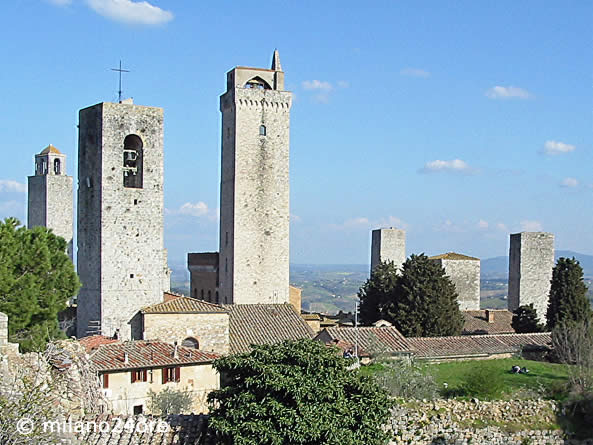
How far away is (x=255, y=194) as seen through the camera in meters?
37.0

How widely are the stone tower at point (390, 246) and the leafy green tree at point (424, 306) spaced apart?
15694 millimetres

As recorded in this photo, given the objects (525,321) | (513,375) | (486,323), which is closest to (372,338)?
(513,375)

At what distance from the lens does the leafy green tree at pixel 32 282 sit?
19.6 m

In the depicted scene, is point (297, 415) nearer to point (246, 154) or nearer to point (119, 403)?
point (119, 403)

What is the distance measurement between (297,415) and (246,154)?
25826 mm

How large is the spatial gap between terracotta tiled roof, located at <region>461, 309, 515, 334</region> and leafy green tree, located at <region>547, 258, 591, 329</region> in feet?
9.72

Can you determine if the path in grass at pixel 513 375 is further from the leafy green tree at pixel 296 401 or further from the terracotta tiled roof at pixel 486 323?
the terracotta tiled roof at pixel 486 323

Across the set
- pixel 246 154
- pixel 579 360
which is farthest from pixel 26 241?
pixel 246 154

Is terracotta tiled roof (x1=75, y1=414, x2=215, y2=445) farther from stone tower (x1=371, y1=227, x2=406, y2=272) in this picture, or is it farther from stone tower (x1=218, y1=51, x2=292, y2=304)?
stone tower (x1=371, y1=227, x2=406, y2=272)

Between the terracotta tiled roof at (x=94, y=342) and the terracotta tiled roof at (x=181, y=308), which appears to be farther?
the terracotta tiled roof at (x=181, y=308)

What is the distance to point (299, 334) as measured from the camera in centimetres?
2520

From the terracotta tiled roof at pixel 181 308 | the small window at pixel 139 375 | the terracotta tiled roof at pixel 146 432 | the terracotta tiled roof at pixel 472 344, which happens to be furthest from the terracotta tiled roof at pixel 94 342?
the terracotta tiled roof at pixel 472 344

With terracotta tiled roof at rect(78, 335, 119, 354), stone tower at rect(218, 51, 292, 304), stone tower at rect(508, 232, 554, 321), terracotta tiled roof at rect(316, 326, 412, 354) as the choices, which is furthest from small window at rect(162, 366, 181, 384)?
stone tower at rect(508, 232, 554, 321)

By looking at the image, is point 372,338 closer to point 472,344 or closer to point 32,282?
point 472,344
